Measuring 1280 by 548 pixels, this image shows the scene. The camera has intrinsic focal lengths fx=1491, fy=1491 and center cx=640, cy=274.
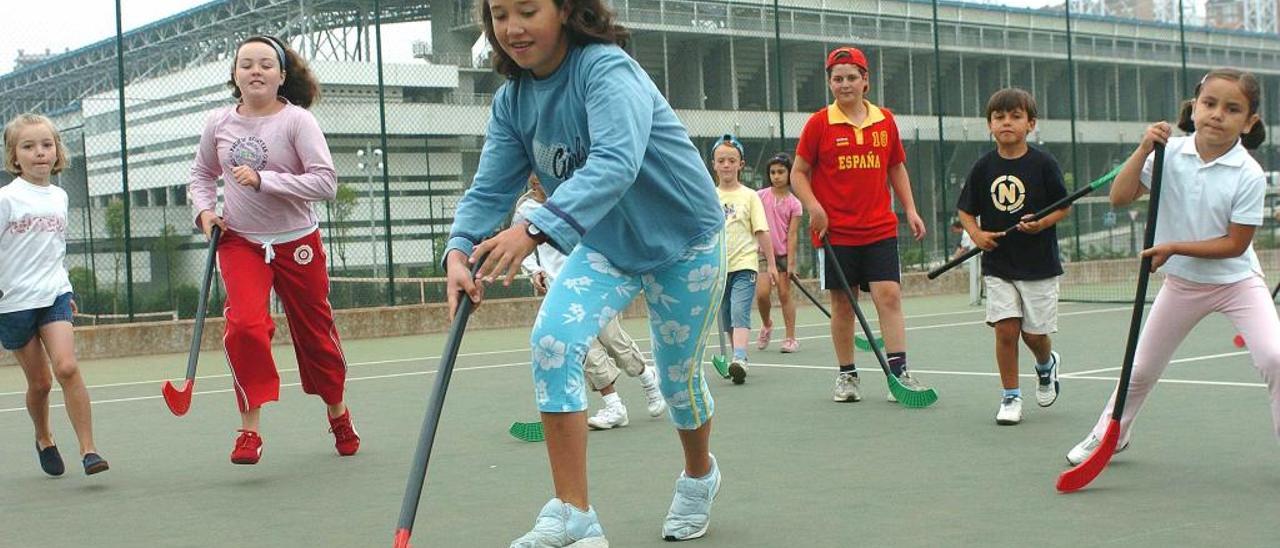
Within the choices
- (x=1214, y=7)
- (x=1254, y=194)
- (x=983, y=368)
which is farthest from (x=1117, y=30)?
(x=1254, y=194)

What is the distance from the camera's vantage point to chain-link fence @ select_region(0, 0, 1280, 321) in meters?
13.3

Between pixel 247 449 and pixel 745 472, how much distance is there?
199 centimetres

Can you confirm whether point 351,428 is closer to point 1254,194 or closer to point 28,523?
point 28,523

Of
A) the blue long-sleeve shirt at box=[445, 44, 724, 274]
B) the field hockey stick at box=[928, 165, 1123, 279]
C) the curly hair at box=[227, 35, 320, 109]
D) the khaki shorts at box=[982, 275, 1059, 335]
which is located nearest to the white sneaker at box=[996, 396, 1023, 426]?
the khaki shorts at box=[982, 275, 1059, 335]

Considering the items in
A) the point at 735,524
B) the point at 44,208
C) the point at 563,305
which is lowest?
the point at 735,524

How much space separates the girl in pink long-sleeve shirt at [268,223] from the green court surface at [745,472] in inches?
15.2

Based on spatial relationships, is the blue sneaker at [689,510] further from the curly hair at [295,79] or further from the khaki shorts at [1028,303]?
the curly hair at [295,79]

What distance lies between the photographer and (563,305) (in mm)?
3963

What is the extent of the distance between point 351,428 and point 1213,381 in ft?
14.7

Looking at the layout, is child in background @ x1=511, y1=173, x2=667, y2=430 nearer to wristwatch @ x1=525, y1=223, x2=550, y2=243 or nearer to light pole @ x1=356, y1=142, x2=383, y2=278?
wristwatch @ x1=525, y1=223, x2=550, y2=243

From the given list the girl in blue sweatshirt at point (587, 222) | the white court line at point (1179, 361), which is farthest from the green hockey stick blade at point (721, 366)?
the girl in blue sweatshirt at point (587, 222)

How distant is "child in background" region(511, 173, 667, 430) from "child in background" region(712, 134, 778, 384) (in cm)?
167

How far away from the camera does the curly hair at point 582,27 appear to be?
3.87m

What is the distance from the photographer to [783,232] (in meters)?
11.5
